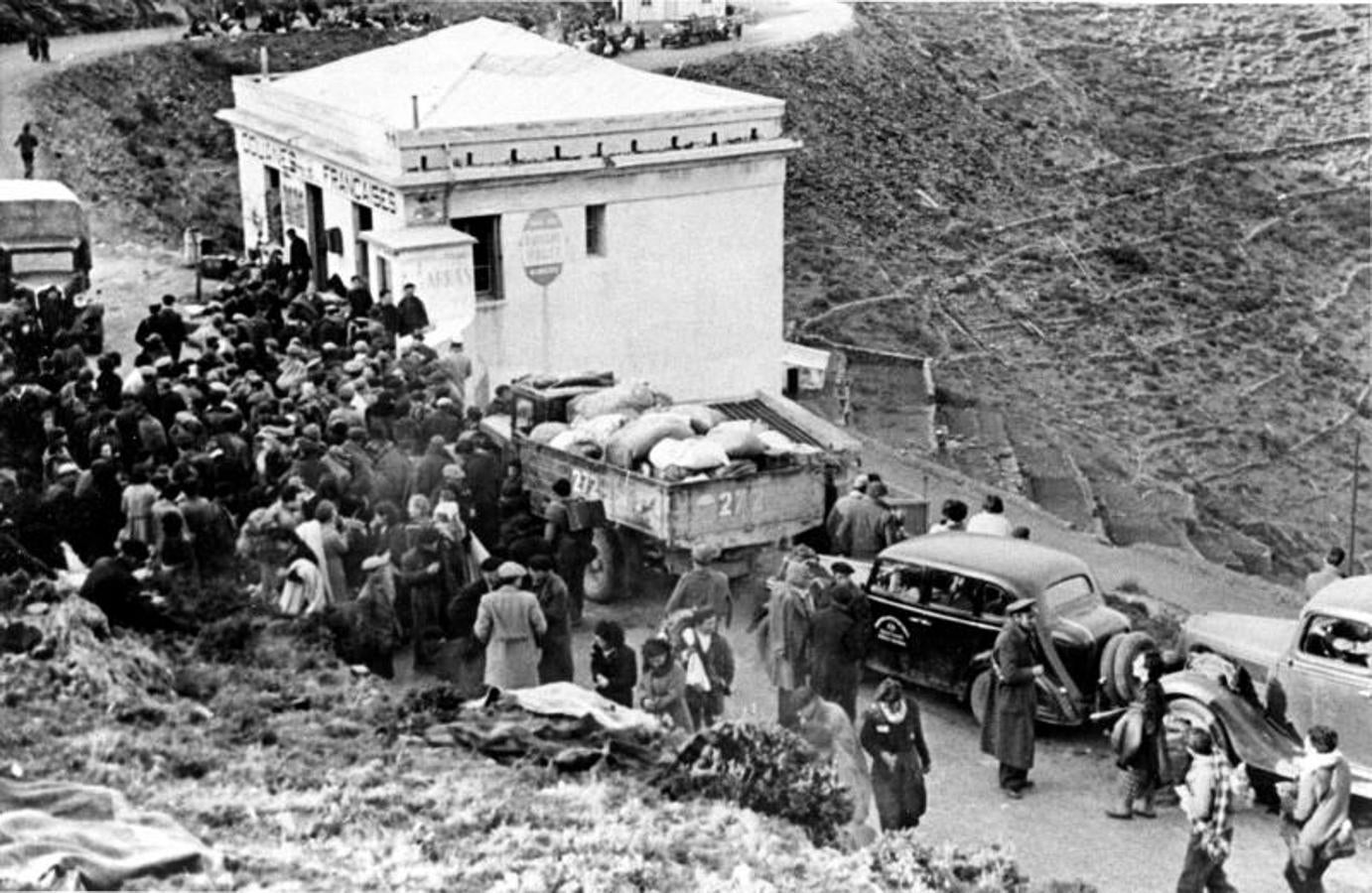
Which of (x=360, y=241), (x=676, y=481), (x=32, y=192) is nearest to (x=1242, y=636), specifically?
(x=676, y=481)

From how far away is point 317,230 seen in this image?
84.8 ft

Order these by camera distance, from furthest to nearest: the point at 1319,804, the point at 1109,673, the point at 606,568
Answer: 1. the point at 606,568
2. the point at 1109,673
3. the point at 1319,804

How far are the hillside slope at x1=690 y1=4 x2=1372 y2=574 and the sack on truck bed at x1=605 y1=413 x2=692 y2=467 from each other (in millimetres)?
14254

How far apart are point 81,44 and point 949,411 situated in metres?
24.7

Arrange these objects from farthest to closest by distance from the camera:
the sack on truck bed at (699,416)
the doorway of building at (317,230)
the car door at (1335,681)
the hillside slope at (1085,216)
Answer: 1. the hillside slope at (1085,216)
2. the doorway of building at (317,230)
3. the sack on truck bed at (699,416)
4. the car door at (1335,681)

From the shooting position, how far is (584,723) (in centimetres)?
1200

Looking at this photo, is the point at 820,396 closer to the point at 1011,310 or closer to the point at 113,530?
the point at 1011,310

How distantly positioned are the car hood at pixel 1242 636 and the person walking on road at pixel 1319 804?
7.85ft

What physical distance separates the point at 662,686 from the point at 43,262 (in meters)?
18.1

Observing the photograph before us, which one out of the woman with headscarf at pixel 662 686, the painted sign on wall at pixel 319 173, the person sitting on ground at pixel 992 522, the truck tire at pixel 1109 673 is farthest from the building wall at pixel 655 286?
the truck tire at pixel 1109 673

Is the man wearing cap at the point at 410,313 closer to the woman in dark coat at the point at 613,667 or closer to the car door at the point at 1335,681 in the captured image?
the woman in dark coat at the point at 613,667

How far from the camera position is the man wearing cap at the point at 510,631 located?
12.9 m

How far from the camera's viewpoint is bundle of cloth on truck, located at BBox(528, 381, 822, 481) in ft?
51.4

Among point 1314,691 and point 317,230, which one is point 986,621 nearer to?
point 1314,691
